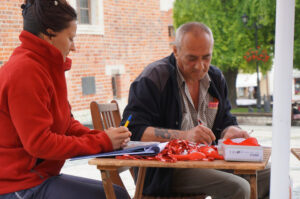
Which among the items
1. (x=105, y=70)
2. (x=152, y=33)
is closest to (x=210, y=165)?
(x=105, y=70)

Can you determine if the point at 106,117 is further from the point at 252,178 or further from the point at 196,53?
the point at 252,178

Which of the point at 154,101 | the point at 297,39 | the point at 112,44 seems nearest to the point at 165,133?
the point at 154,101

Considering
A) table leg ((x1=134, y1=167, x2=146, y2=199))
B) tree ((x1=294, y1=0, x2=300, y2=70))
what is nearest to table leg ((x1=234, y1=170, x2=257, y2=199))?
table leg ((x1=134, y1=167, x2=146, y2=199))

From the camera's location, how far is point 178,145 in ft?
6.26

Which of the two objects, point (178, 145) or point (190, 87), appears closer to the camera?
point (178, 145)

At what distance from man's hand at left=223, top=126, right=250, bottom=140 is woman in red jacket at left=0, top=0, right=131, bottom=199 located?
2.79 ft

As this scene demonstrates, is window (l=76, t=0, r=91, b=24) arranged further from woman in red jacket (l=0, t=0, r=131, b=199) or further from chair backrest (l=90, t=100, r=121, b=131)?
woman in red jacket (l=0, t=0, r=131, b=199)

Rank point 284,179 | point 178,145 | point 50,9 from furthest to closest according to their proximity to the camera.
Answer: point 178,145 → point 50,9 → point 284,179

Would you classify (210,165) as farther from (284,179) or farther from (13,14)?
(13,14)

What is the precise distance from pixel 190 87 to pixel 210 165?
1157 mm

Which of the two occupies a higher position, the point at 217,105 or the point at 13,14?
the point at 13,14

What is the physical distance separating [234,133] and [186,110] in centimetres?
31

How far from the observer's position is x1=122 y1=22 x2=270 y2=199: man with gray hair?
2291mm

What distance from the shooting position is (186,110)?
2.64 meters
